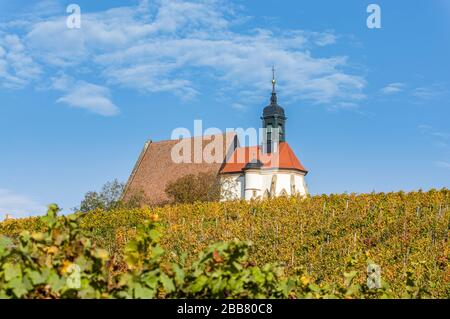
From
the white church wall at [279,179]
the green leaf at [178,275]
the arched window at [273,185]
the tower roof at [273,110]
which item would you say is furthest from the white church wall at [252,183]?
the green leaf at [178,275]

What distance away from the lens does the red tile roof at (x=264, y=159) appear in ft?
203

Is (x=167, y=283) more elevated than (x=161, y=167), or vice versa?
(x=161, y=167)

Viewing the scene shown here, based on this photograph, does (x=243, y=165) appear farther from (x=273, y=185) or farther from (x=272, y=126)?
(x=272, y=126)

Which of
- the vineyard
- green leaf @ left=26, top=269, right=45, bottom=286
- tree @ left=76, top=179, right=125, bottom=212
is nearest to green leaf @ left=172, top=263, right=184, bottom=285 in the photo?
green leaf @ left=26, top=269, right=45, bottom=286

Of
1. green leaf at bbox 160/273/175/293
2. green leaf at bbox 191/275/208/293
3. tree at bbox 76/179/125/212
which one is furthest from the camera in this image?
tree at bbox 76/179/125/212

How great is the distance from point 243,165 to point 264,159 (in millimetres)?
2624

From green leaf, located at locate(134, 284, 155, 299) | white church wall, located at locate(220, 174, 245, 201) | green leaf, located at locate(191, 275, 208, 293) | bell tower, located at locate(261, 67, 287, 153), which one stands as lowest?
green leaf, located at locate(134, 284, 155, 299)

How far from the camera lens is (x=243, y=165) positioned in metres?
61.8

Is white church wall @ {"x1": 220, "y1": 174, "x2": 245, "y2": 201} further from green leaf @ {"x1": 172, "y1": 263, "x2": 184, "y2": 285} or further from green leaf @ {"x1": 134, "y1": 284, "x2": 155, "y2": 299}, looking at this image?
green leaf @ {"x1": 134, "y1": 284, "x2": 155, "y2": 299}

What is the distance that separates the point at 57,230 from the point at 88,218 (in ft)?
74.7

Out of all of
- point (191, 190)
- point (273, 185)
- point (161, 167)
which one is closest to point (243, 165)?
point (273, 185)

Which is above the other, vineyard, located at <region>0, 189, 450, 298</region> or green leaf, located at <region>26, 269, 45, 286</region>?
vineyard, located at <region>0, 189, 450, 298</region>

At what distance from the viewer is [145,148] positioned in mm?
65750

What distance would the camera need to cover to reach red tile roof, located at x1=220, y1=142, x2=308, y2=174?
61812mm
